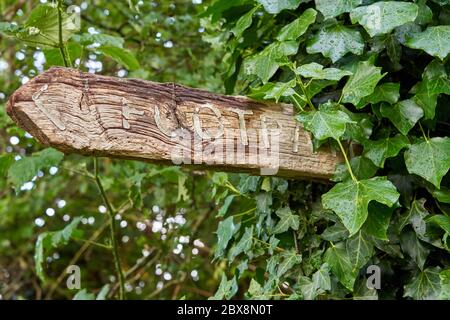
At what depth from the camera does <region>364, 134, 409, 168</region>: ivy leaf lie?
1003 mm

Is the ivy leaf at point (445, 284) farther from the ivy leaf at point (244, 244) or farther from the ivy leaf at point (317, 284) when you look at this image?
the ivy leaf at point (244, 244)

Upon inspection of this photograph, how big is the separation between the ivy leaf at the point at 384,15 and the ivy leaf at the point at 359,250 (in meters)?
0.36

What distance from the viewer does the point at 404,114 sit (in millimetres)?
1011

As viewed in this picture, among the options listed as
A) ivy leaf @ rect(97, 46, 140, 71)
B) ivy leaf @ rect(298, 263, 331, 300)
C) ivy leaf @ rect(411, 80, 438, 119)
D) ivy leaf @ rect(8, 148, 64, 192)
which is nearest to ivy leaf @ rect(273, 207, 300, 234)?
ivy leaf @ rect(298, 263, 331, 300)

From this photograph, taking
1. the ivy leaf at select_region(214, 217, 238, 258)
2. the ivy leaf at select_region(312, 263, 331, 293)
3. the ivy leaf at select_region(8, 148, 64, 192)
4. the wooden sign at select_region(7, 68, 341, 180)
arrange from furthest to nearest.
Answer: the ivy leaf at select_region(8, 148, 64, 192) → the ivy leaf at select_region(214, 217, 238, 258) → the ivy leaf at select_region(312, 263, 331, 293) → the wooden sign at select_region(7, 68, 341, 180)

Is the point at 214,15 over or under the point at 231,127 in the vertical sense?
over

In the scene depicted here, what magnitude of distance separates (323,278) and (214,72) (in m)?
1.12

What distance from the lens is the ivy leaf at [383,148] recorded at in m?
1.00

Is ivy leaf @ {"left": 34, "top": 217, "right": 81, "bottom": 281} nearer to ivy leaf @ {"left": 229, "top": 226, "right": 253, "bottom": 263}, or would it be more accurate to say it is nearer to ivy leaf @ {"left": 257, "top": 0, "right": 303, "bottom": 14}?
ivy leaf @ {"left": 229, "top": 226, "right": 253, "bottom": 263}

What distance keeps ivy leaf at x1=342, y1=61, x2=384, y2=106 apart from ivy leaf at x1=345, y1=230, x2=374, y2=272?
→ 0.24m

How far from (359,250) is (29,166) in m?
0.83
